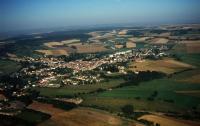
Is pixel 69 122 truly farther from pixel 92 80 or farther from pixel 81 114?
pixel 92 80

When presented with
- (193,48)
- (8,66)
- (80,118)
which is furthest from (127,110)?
(193,48)

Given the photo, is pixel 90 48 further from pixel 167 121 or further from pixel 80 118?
pixel 167 121

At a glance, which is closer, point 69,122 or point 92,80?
point 69,122

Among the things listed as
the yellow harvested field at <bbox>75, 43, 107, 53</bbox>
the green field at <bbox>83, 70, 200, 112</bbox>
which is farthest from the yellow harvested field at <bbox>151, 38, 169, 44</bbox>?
the green field at <bbox>83, 70, 200, 112</bbox>

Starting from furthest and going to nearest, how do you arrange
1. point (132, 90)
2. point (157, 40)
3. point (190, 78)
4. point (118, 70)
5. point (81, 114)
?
point (157, 40), point (118, 70), point (190, 78), point (132, 90), point (81, 114)

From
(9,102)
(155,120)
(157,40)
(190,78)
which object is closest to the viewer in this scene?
(155,120)

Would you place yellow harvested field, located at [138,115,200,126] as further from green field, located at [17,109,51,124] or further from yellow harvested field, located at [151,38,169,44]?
yellow harvested field, located at [151,38,169,44]

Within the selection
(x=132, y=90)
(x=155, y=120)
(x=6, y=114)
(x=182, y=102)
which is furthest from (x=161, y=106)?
(x=6, y=114)
